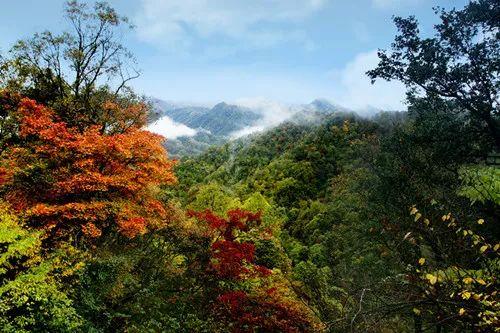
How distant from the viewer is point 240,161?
90.9 metres

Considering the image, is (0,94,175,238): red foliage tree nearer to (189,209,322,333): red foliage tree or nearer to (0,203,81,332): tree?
(0,203,81,332): tree

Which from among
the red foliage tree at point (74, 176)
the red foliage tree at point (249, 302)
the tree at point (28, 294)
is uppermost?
the red foliage tree at point (74, 176)

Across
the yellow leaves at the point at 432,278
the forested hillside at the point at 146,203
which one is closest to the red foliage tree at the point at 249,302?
the forested hillside at the point at 146,203

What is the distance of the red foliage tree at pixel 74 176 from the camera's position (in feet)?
52.4

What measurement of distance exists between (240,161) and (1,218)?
7911 centimetres

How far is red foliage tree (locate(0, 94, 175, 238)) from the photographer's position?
1598cm

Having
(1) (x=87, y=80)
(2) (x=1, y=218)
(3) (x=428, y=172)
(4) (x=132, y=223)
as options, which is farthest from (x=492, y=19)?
(1) (x=87, y=80)

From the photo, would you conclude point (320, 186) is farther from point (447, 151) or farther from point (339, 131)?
point (447, 151)

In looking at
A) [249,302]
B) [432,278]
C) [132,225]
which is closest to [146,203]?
[132,225]

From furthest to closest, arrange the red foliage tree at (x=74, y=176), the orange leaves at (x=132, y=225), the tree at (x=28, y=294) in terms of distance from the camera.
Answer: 1. the orange leaves at (x=132, y=225)
2. the red foliage tree at (x=74, y=176)
3. the tree at (x=28, y=294)

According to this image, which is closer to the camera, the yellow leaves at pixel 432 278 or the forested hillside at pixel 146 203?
the yellow leaves at pixel 432 278

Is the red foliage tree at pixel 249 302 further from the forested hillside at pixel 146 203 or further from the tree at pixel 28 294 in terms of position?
the tree at pixel 28 294

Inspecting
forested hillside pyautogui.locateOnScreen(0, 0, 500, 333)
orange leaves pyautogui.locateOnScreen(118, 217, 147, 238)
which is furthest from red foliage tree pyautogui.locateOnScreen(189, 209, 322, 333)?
orange leaves pyautogui.locateOnScreen(118, 217, 147, 238)

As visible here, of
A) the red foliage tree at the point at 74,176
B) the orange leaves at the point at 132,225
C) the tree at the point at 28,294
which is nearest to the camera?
the tree at the point at 28,294
